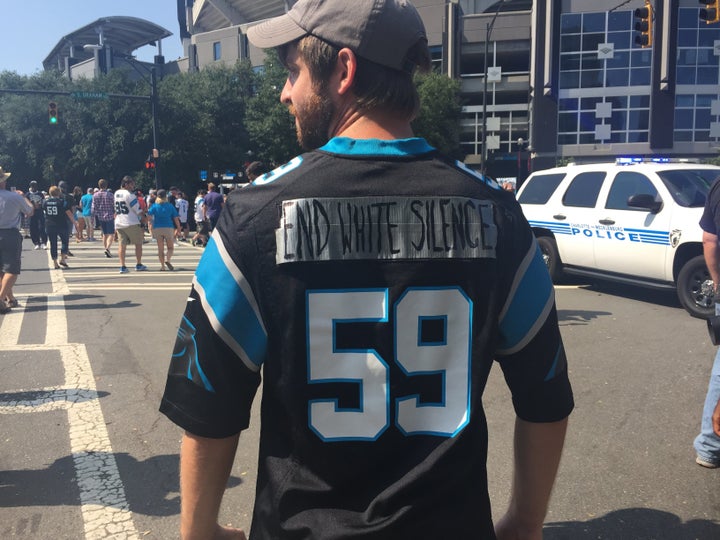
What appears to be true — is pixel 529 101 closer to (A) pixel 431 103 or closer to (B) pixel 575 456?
(A) pixel 431 103

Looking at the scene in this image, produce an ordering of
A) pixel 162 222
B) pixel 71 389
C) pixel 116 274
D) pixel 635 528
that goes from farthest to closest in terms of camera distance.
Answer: pixel 162 222 < pixel 116 274 < pixel 71 389 < pixel 635 528

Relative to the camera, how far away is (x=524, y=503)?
1.48 m

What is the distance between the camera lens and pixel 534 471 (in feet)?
4.79

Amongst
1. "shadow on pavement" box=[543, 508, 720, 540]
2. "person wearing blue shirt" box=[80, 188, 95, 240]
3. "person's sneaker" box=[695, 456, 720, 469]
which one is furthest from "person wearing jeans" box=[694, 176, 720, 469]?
"person wearing blue shirt" box=[80, 188, 95, 240]

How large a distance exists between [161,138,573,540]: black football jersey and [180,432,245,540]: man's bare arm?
39 millimetres

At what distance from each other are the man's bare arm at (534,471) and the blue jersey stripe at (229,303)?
64 cm

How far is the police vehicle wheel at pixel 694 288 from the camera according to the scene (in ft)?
26.7

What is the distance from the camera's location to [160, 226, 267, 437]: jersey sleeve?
1273 mm

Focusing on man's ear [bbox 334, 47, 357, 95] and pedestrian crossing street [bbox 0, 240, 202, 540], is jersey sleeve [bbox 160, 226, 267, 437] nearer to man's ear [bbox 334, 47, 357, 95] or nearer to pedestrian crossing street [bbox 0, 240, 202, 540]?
man's ear [bbox 334, 47, 357, 95]

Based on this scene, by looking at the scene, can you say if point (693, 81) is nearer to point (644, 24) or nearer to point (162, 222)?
point (644, 24)

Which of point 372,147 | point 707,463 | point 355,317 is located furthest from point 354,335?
point 707,463

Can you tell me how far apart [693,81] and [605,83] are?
5758 mm

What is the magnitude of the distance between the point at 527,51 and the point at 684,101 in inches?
491

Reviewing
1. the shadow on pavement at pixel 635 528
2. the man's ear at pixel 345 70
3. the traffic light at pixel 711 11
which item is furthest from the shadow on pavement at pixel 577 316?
the traffic light at pixel 711 11
